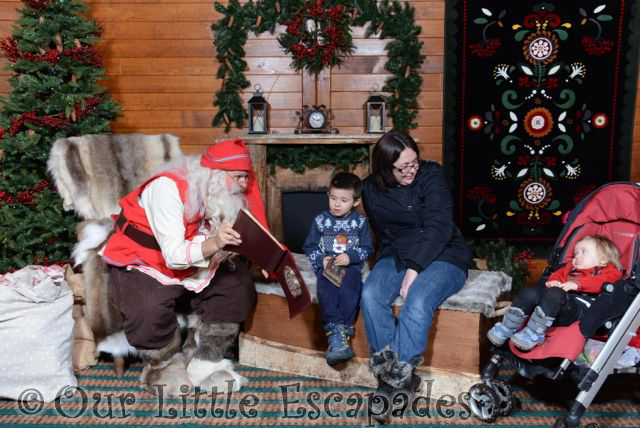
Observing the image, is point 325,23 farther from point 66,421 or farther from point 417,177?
point 66,421

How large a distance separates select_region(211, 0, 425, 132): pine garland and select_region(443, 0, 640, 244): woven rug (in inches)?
10.6

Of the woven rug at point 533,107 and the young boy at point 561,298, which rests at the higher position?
the woven rug at point 533,107

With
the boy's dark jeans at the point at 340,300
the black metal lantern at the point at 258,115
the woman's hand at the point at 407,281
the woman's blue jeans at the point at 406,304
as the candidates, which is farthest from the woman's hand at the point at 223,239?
the black metal lantern at the point at 258,115

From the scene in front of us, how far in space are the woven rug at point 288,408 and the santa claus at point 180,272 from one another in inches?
4.9

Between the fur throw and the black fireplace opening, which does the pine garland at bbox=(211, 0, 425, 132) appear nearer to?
the black fireplace opening

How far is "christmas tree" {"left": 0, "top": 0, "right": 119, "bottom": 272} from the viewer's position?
315 centimetres

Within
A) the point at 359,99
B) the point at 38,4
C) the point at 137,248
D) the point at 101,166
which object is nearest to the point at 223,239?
the point at 137,248

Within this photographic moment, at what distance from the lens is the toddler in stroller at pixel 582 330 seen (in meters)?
2.00

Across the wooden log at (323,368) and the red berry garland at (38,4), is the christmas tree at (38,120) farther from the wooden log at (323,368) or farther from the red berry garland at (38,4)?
the wooden log at (323,368)

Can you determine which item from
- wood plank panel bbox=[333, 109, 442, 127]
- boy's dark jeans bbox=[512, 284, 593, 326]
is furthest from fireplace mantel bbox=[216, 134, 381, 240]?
boy's dark jeans bbox=[512, 284, 593, 326]

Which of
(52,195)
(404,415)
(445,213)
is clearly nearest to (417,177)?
(445,213)

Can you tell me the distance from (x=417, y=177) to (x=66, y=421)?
5.75 feet

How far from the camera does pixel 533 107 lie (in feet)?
12.8

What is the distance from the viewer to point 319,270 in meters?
2.58
